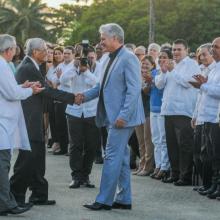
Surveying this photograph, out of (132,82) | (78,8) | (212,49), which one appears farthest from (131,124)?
(78,8)

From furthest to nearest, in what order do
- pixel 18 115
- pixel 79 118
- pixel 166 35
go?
pixel 166 35 → pixel 79 118 → pixel 18 115

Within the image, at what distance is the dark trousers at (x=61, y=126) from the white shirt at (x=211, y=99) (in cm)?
579

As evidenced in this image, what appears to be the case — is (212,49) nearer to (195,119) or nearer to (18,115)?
(195,119)

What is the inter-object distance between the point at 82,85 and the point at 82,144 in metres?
0.94

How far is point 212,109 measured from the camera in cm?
1062

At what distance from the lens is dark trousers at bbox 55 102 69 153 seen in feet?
53.1

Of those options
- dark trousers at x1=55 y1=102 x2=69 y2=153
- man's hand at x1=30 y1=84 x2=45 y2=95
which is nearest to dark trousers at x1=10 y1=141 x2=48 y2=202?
man's hand at x1=30 y1=84 x2=45 y2=95

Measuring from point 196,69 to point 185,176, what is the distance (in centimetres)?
161

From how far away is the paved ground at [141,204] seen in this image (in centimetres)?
920

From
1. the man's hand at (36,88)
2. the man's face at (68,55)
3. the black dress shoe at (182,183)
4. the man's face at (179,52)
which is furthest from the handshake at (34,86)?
the man's face at (68,55)

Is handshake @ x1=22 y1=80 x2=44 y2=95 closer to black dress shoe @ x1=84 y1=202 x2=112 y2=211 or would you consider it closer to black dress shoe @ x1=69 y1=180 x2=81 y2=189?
black dress shoe @ x1=84 y1=202 x2=112 y2=211

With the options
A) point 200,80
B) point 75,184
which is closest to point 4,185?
point 75,184

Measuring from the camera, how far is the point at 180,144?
471 inches

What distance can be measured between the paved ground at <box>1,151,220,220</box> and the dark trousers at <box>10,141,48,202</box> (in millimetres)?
286
